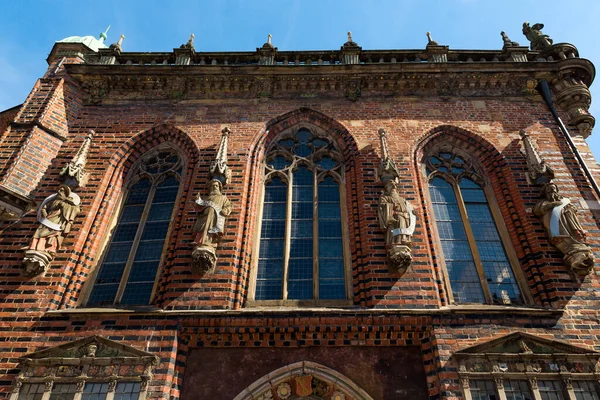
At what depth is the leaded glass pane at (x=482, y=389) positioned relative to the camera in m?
5.96

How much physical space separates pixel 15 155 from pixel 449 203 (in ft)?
29.4

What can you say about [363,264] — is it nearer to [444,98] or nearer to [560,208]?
[560,208]

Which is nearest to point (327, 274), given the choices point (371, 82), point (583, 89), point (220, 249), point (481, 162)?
point (220, 249)

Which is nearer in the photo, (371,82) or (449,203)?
(449,203)

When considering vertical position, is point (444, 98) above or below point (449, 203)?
above

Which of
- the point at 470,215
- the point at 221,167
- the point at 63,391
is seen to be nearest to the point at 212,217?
the point at 221,167

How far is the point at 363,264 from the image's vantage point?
7582mm

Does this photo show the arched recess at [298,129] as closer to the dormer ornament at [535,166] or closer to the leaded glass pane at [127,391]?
the leaded glass pane at [127,391]

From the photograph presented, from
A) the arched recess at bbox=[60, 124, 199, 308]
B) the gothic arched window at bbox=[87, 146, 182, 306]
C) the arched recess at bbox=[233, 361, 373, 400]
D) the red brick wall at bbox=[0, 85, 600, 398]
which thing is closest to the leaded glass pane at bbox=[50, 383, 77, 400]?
the red brick wall at bbox=[0, 85, 600, 398]

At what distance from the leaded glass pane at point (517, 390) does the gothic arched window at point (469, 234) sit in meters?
1.65

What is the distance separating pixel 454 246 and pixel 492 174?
2121 mm

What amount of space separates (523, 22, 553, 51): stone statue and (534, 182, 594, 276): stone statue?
5355 mm

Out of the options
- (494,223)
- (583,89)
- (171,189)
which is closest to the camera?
(494,223)

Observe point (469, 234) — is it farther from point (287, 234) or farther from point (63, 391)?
point (63, 391)
